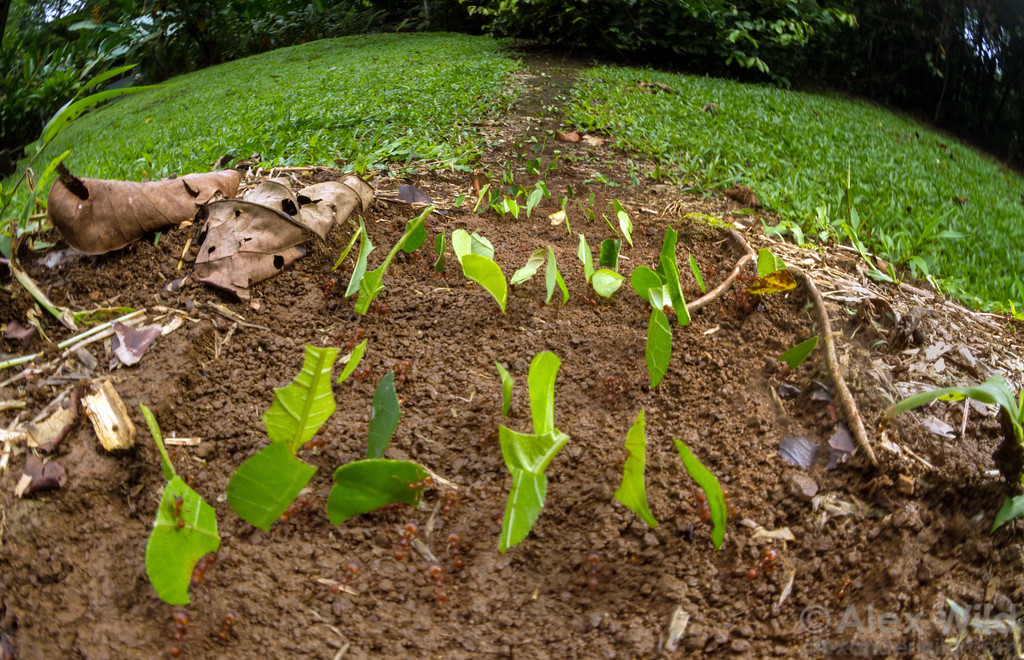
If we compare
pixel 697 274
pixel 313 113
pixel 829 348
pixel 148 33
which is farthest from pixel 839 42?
pixel 148 33

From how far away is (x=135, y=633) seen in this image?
35.4 inches

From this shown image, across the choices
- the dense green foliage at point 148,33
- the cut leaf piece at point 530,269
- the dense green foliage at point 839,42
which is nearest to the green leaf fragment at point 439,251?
the cut leaf piece at point 530,269

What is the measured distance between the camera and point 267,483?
0.95 metres

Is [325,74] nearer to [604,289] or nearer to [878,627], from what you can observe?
[604,289]

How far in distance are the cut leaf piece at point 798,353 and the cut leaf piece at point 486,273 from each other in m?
0.70

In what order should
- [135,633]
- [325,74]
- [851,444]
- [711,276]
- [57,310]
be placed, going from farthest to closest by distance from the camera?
[325,74], [711,276], [57,310], [851,444], [135,633]

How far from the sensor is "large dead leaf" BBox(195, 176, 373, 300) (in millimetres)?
1646

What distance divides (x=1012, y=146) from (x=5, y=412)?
889 cm

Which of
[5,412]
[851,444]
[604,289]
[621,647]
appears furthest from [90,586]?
[851,444]

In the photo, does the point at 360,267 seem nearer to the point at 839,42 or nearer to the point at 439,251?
the point at 439,251

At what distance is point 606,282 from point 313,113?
2599 mm

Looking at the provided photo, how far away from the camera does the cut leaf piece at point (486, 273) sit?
4.75 feet

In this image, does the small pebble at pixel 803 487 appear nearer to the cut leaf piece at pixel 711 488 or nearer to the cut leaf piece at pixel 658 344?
the cut leaf piece at pixel 711 488

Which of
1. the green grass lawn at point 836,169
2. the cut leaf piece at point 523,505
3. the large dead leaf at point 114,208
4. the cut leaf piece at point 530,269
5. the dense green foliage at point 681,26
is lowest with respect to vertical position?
the green grass lawn at point 836,169
